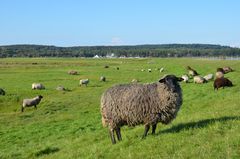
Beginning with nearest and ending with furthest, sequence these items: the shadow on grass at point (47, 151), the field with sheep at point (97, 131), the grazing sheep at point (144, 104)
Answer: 1. the field with sheep at point (97, 131)
2. the grazing sheep at point (144, 104)
3. the shadow on grass at point (47, 151)

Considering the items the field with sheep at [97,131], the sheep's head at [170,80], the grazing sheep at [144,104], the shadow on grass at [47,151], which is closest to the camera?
the field with sheep at [97,131]

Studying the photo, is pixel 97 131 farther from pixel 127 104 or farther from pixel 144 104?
pixel 144 104

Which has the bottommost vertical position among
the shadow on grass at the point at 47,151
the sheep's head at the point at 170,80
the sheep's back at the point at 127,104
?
the shadow on grass at the point at 47,151

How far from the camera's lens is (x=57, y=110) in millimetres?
34500

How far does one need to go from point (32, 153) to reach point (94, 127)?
6.48 meters

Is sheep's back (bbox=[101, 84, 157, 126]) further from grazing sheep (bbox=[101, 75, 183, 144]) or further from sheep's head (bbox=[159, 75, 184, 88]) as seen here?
sheep's head (bbox=[159, 75, 184, 88])

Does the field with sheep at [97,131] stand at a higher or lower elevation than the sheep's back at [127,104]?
lower

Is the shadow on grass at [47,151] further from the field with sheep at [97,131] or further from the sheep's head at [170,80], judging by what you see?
the sheep's head at [170,80]

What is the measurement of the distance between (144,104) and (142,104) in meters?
0.07

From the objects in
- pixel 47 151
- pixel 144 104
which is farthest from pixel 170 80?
pixel 47 151

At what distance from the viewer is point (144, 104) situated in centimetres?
1313

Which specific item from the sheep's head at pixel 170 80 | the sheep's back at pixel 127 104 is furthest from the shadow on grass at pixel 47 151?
the sheep's head at pixel 170 80

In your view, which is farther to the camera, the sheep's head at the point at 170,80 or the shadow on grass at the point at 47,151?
the shadow on grass at the point at 47,151

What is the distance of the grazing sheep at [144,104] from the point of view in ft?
42.9
